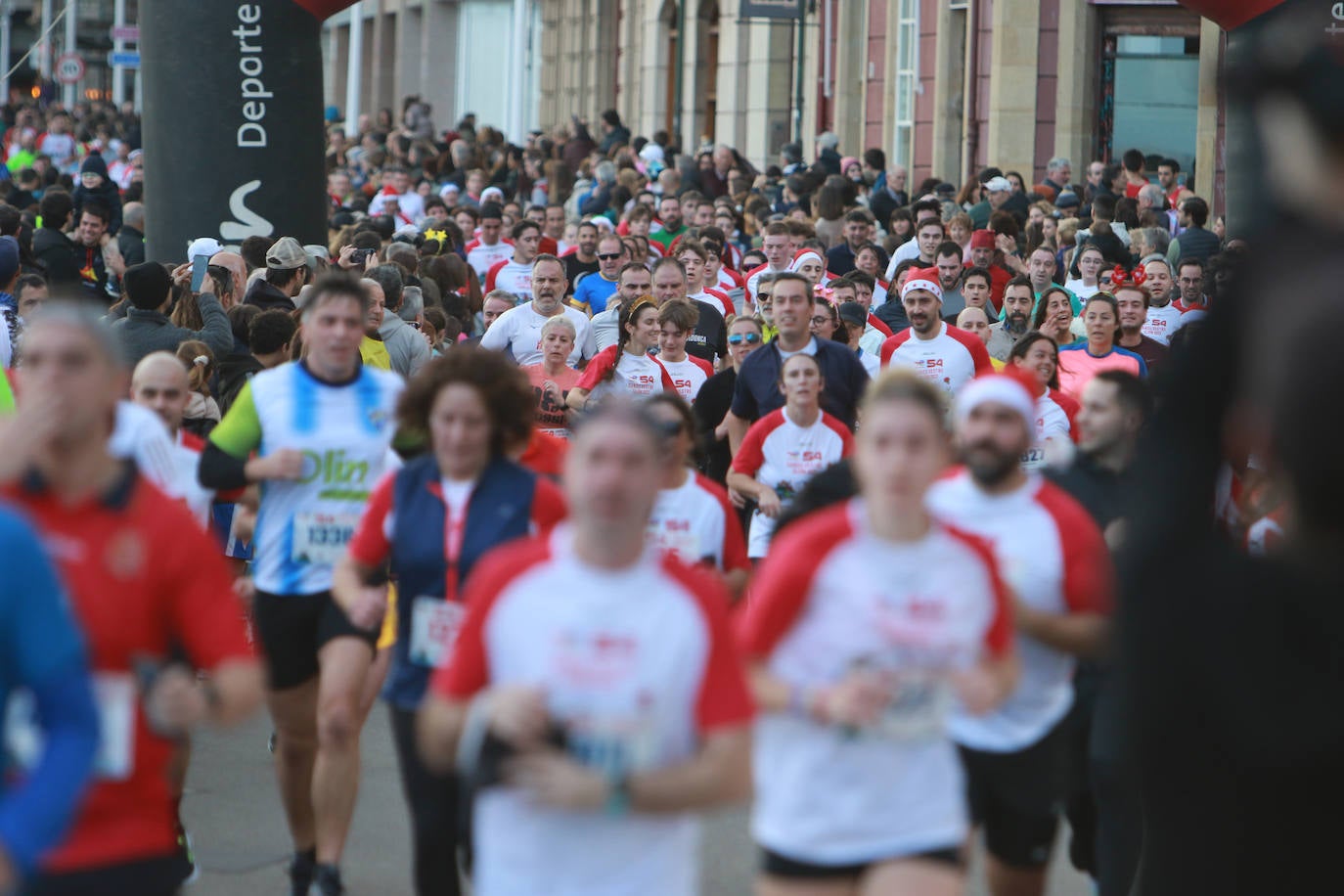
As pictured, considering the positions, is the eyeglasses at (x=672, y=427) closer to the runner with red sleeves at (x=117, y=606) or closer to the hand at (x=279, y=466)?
the hand at (x=279, y=466)

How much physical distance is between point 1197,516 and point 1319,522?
19 centimetres

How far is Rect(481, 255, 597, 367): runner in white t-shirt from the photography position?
11.7 metres

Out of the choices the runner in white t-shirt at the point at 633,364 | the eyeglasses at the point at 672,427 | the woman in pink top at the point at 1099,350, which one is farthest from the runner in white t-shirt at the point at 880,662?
the woman in pink top at the point at 1099,350

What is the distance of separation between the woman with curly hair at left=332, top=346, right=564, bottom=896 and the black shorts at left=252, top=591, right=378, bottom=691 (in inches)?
31.8

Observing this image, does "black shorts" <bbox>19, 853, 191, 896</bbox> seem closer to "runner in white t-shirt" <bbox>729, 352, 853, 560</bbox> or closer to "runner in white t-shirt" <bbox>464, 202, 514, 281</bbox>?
"runner in white t-shirt" <bbox>729, 352, 853, 560</bbox>

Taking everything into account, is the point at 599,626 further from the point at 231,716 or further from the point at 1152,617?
the point at 1152,617

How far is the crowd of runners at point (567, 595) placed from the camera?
11.8 ft

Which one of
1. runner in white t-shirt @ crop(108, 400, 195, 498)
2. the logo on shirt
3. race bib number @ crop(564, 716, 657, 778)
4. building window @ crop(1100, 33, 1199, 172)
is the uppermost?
building window @ crop(1100, 33, 1199, 172)

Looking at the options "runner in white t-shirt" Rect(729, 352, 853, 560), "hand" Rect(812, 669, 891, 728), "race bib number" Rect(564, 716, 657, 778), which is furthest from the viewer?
"runner in white t-shirt" Rect(729, 352, 853, 560)

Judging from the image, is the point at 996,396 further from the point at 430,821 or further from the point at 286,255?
the point at 286,255

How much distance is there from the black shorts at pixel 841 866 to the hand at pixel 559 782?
918 mm

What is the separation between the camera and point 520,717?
11.6ft

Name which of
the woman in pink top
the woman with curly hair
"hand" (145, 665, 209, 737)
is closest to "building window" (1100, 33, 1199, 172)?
the woman in pink top

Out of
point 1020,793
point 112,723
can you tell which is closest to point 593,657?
point 112,723
